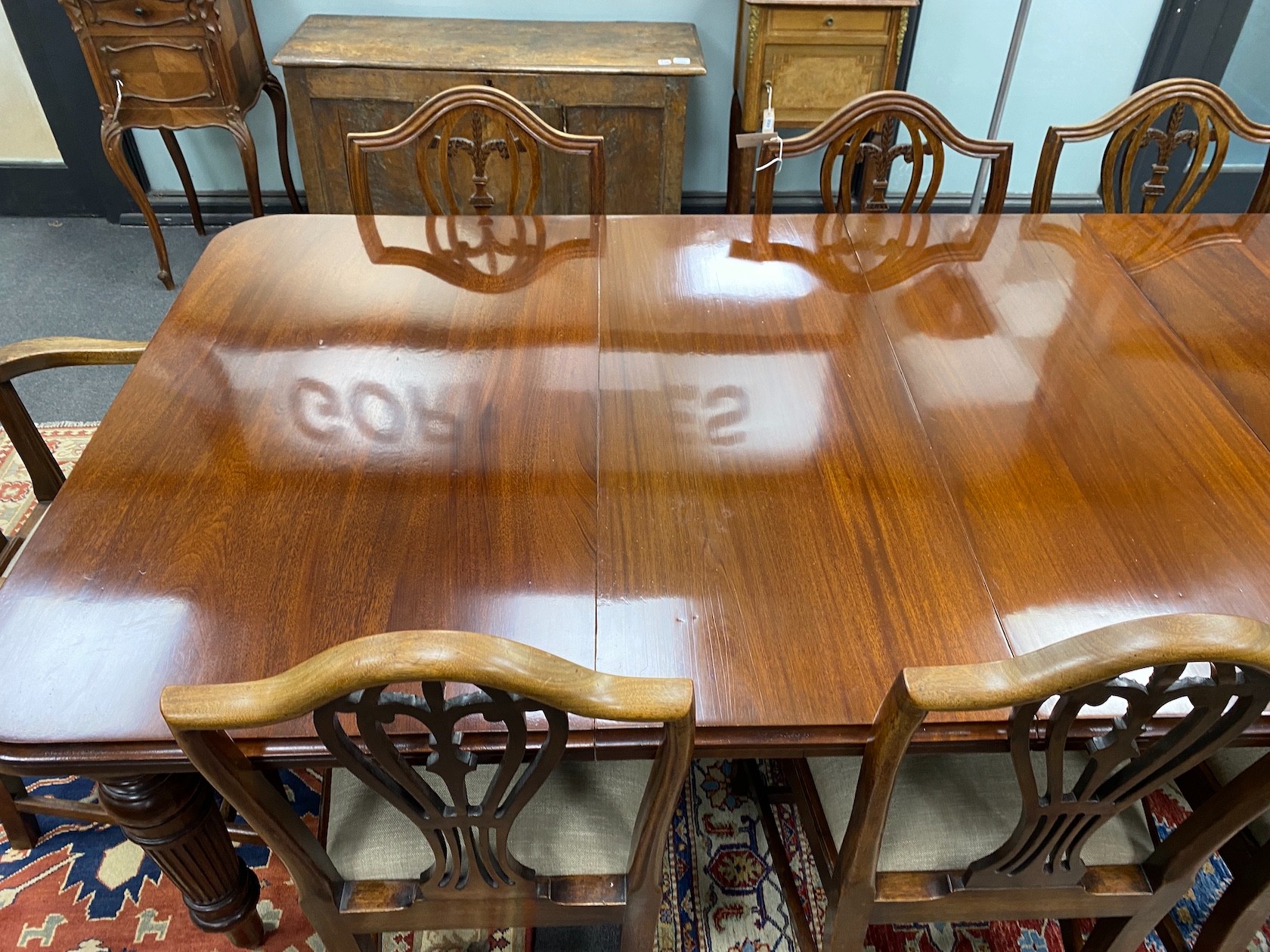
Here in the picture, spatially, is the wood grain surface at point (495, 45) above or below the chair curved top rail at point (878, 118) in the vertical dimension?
below

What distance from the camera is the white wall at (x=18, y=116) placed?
8.59 feet

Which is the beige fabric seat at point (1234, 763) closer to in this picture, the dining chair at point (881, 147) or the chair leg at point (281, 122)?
the dining chair at point (881, 147)


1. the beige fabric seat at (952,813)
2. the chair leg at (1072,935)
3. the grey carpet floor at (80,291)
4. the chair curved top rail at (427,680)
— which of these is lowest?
the grey carpet floor at (80,291)

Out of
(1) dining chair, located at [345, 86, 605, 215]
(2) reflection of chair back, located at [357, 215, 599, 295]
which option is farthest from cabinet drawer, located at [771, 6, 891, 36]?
(2) reflection of chair back, located at [357, 215, 599, 295]

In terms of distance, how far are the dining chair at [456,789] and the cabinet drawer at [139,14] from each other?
2034mm

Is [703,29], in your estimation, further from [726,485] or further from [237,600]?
[237,600]

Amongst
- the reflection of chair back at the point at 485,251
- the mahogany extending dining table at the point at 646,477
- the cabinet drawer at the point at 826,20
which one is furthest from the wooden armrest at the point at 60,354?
the cabinet drawer at the point at 826,20

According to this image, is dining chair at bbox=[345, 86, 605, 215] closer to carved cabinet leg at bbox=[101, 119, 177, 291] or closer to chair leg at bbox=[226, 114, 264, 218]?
chair leg at bbox=[226, 114, 264, 218]

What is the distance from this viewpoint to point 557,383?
117 centimetres

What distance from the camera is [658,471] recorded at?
1046 mm

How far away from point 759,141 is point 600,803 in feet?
3.66

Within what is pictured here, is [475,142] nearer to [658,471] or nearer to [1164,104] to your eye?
[658,471]

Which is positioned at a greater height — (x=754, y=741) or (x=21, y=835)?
(x=754, y=741)

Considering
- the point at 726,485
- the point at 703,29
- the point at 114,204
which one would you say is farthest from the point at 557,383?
the point at 114,204
